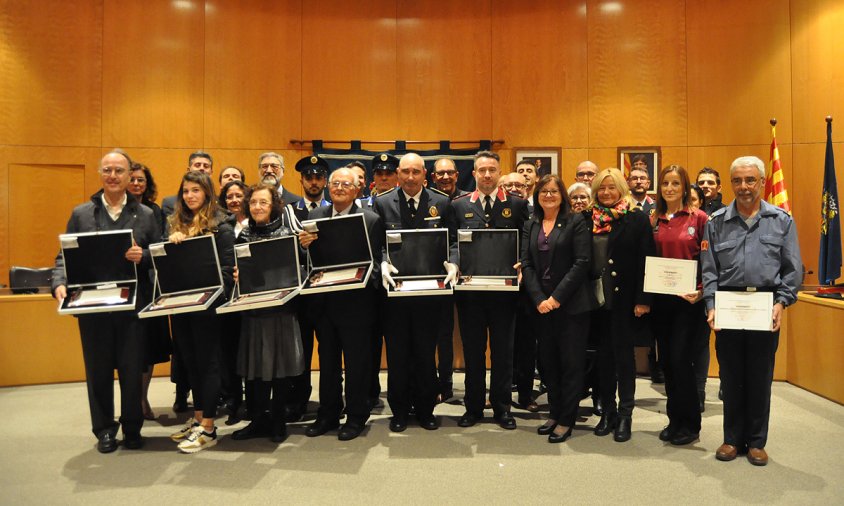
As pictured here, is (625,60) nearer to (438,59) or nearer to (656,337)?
(438,59)

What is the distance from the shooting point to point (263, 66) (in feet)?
24.8

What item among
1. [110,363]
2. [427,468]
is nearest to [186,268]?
[110,363]

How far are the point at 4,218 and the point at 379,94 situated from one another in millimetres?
4736

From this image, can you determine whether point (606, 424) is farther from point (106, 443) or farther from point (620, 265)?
point (106, 443)

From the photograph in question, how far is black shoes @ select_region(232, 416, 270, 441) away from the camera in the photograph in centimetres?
400

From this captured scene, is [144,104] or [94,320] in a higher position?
[144,104]

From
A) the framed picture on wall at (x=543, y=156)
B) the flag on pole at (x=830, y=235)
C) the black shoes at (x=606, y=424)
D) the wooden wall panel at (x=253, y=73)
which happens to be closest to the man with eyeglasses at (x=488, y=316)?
the black shoes at (x=606, y=424)

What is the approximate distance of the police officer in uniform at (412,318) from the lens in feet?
Answer: 13.5

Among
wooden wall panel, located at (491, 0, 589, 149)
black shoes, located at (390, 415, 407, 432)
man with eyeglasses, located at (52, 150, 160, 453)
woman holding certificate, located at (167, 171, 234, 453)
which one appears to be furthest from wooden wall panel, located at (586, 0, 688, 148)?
man with eyeglasses, located at (52, 150, 160, 453)

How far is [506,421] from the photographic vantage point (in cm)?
420

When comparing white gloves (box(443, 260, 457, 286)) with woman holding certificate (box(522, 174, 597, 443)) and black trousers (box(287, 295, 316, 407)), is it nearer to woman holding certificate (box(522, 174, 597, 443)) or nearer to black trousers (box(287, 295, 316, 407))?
woman holding certificate (box(522, 174, 597, 443))

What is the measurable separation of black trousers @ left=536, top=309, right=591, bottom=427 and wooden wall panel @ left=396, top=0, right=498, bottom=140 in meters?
4.17

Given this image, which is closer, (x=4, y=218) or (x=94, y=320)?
(x=94, y=320)

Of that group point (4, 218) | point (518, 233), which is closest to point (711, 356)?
point (518, 233)
